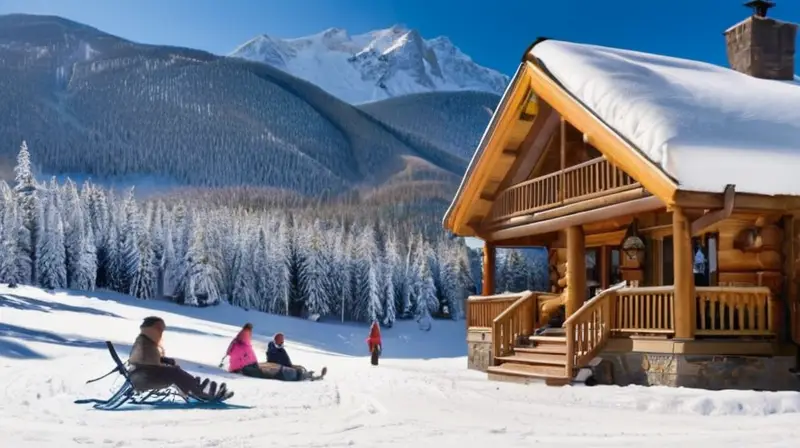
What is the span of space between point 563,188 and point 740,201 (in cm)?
504

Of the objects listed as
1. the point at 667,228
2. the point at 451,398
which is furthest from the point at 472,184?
the point at 451,398

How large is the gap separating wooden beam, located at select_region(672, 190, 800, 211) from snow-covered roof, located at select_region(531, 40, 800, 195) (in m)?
0.12

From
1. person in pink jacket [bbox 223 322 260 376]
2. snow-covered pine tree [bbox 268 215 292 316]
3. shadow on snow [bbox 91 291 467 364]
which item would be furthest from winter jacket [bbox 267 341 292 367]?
snow-covered pine tree [bbox 268 215 292 316]

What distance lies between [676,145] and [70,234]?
244 feet

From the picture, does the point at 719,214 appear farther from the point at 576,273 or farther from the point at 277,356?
the point at 277,356

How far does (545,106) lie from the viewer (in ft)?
67.6

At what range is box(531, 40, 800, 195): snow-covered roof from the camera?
1440 centimetres

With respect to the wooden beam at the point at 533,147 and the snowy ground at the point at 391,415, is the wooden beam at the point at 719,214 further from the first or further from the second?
the wooden beam at the point at 533,147

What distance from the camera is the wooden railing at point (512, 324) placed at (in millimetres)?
19141

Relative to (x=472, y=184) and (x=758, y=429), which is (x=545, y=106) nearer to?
(x=472, y=184)

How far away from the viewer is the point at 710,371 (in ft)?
46.7

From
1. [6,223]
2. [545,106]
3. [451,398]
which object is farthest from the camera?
[6,223]

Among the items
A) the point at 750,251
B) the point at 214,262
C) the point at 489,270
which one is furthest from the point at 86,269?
the point at 750,251

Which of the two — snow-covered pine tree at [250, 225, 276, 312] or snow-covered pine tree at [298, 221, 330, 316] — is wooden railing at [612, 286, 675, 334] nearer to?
snow-covered pine tree at [298, 221, 330, 316]
